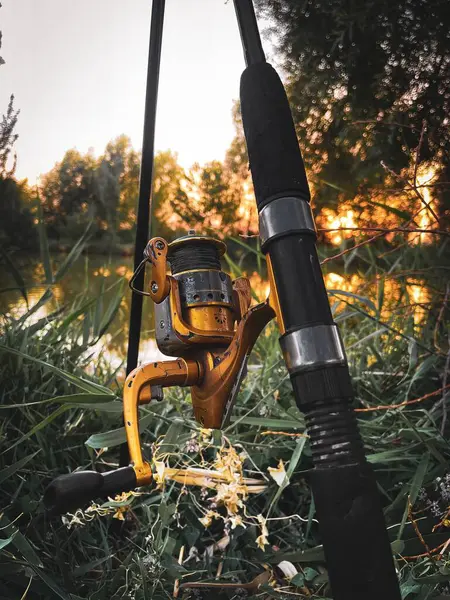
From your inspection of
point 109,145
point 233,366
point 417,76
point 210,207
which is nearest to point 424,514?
point 233,366

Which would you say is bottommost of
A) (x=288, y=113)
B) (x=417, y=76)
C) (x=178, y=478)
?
(x=178, y=478)

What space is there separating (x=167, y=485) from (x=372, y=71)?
1098 mm

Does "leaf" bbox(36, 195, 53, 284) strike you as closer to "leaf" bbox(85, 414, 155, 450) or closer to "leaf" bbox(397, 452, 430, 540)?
"leaf" bbox(85, 414, 155, 450)

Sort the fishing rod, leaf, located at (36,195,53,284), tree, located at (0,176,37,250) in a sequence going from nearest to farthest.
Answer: the fishing rod
leaf, located at (36,195,53,284)
tree, located at (0,176,37,250)

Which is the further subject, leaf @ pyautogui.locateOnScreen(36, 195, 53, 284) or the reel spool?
leaf @ pyautogui.locateOnScreen(36, 195, 53, 284)

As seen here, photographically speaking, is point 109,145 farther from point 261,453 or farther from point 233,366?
point 233,366

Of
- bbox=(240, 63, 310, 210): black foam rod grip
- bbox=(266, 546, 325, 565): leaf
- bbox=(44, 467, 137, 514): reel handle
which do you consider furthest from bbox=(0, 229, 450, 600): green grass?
bbox=(240, 63, 310, 210): black foam rod grip

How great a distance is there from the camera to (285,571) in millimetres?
766

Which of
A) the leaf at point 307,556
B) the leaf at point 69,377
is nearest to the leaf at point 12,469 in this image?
the leaf at point 69,377

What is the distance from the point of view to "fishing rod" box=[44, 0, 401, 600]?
0.41 metres

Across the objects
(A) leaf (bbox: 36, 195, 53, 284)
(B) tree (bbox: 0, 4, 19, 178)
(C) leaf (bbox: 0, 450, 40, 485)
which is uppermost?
(B) tree (bbox: 0, 4, 19, 178)

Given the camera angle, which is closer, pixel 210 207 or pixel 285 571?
pixel 285 571

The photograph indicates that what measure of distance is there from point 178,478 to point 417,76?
3.53ft

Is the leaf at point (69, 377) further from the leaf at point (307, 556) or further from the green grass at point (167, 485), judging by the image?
the leaf at point (307, 556)
